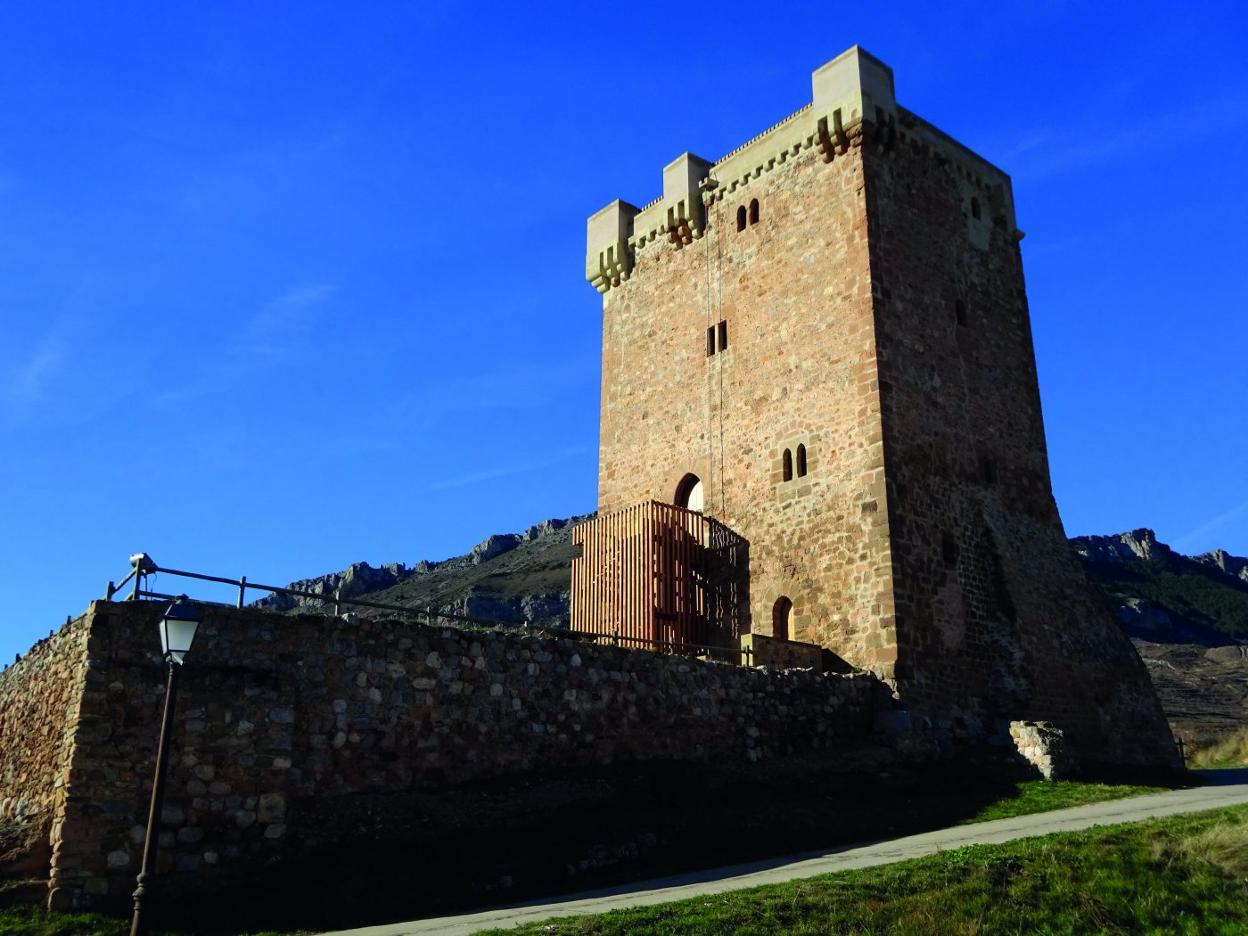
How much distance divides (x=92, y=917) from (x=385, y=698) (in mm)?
4371

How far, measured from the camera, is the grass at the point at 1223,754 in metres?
27.7

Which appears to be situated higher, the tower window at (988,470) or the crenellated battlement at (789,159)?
the crenellated battlement at (789,159)

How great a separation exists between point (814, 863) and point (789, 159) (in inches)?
668

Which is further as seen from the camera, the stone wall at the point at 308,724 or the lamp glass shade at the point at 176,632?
the stone wall at the point at 308,724

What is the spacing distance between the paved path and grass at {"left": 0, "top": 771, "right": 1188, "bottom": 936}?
27.3 inches

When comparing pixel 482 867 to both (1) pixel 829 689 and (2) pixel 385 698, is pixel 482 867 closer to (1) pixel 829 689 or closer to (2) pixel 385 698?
(2) pixel 385 698

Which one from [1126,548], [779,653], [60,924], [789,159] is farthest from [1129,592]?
[60,924]

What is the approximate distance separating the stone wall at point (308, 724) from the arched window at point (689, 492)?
303 inches

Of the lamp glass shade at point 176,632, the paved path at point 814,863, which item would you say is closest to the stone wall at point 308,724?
the paved path at point 814,863

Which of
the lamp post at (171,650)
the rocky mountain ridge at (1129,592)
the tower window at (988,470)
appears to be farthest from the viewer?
the rocky mountain ridge at (1129,592)

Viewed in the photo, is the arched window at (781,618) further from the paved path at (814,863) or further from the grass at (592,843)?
the paved path at (814,863)

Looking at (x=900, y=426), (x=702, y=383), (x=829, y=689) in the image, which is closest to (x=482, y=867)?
(x=829, y=689)

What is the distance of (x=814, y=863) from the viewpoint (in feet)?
43.7

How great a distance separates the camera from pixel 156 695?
13.4 metres
